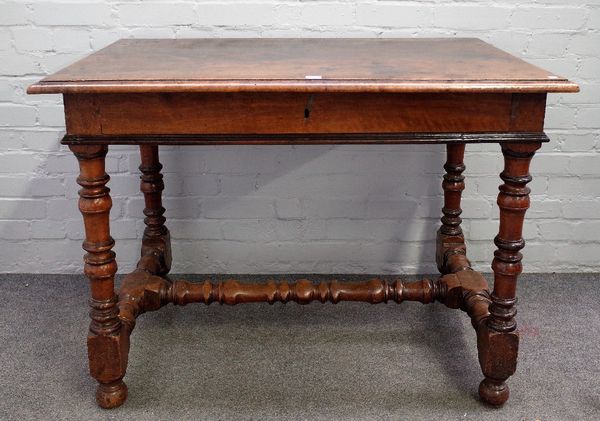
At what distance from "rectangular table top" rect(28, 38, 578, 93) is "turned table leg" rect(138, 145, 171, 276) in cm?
37

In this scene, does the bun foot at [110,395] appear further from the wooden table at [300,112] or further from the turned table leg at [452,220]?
the turned table leg at [452,220]

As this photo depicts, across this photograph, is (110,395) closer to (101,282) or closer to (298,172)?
(101,282)

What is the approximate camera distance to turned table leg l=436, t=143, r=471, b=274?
7.57ft

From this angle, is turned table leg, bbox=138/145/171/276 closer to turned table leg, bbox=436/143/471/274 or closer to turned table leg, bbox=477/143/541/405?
turned table leg, bbox=436/143/471/274

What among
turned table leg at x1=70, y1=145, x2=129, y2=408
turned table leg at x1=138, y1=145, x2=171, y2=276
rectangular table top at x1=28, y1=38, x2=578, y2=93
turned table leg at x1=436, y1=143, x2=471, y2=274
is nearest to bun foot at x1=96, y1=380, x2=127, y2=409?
turned table leg at x1=70, y1=145, x2=129, y2=408

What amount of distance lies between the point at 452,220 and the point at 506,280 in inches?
24.3

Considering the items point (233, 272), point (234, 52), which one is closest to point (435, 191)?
point (233, 272)

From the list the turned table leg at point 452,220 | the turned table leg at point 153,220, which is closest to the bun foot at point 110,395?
the turned table leg at point 153,220

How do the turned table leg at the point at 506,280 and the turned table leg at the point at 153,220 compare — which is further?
the turned table leg at the point at 153,220

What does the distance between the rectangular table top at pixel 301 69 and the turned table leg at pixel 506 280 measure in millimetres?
193

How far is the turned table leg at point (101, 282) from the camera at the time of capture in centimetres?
170

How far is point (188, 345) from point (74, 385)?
0.35 m

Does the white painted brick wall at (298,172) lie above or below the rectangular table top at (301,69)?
below

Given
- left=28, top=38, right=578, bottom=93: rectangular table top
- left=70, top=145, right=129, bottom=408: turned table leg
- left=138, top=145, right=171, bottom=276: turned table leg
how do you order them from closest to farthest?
left=28, top=38, right=578, bottom=93: rectangular table top → left=70, top=145, right=129, bottom=408: turned table leg → left=138, top=145, right=171, bottom=276: turned table leg
